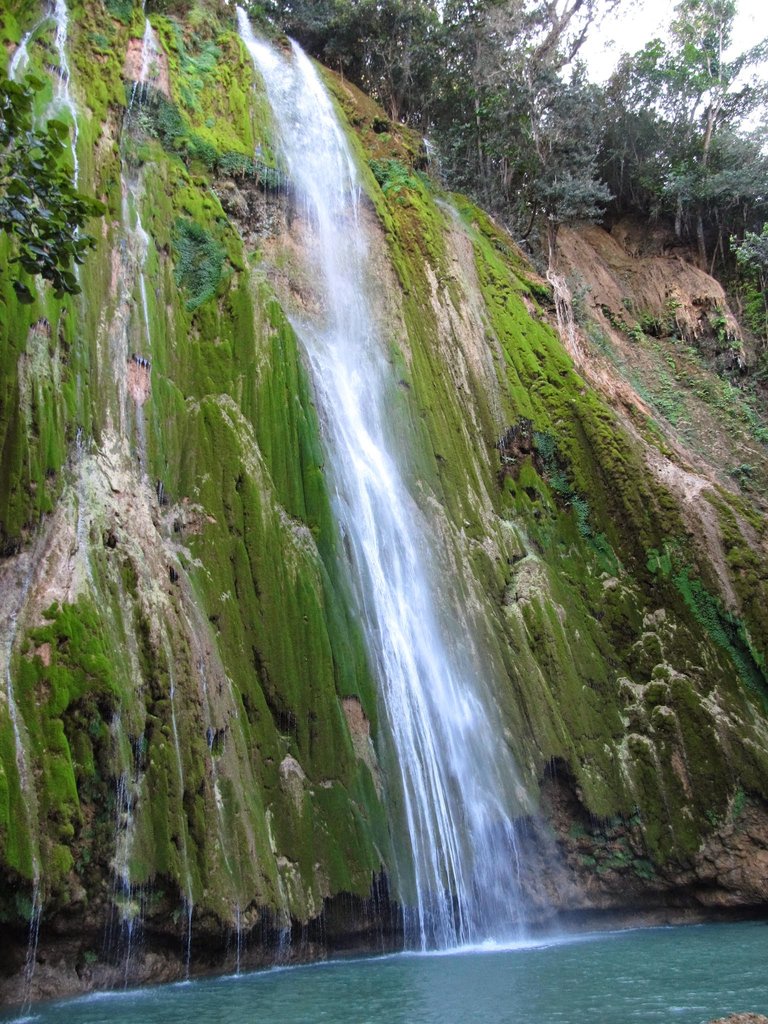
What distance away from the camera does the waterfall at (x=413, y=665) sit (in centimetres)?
1087

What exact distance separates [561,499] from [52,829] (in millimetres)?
11859

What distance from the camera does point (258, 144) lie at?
61.4ft

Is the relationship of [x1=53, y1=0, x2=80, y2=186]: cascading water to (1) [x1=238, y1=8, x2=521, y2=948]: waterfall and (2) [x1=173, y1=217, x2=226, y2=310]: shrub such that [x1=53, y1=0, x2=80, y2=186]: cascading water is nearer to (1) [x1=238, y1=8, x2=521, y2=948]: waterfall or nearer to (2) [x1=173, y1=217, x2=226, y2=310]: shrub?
(2) [x1=173, y1=217, x2=226, y2=310]: shrub

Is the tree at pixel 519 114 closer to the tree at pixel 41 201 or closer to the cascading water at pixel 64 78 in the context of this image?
the cascading water at pixel 64 78

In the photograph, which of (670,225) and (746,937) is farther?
(670,225)

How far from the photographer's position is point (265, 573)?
38.2ft

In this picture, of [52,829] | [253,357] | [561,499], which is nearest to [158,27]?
[253,357]

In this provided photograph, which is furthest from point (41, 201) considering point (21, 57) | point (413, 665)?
point (21, 57)

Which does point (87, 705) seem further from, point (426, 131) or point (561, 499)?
point (426, 131)

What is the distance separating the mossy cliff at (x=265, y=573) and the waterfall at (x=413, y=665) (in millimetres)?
465

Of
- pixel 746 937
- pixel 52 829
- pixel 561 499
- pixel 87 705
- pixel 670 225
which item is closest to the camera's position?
pixel 52 829

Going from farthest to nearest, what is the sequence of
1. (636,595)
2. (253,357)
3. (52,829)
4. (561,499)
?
(561,499), (636,595), (253,357), (52,829)

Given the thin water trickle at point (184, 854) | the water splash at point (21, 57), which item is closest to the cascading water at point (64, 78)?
the water splash at point (21, 57)

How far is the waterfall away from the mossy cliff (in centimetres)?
46
